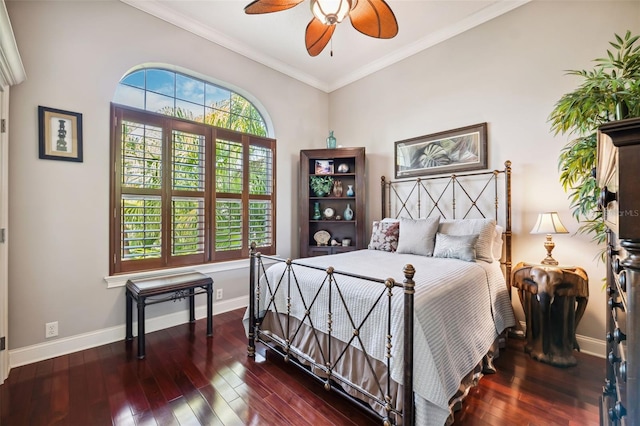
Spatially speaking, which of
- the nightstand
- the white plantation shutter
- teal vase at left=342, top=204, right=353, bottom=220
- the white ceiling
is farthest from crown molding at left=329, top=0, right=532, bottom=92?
the nightstand

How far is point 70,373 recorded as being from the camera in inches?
84.6

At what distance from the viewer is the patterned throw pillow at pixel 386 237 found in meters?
3.22

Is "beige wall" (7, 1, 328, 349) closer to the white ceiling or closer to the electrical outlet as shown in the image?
the electrical outlet

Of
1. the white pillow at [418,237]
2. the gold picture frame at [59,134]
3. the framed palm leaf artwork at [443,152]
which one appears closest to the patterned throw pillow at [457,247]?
the white pillow at [418,237]

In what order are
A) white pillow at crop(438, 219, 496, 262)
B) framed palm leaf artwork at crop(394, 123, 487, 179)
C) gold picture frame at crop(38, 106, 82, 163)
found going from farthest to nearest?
framed palm leaf artwork at crop(394, 123, 487, 179) < white pillow at crop(438, 219, 496, 262) < gold picture frame at crop(38, 106, 82, 163)

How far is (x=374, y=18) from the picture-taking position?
7.04 ft

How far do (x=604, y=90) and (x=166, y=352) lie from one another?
152 inches

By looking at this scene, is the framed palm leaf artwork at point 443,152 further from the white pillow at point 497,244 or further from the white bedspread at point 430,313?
the white bedspread at point 430,313

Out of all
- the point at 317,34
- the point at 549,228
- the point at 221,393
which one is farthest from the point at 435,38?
the point at 221,393

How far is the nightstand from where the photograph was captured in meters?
2.21

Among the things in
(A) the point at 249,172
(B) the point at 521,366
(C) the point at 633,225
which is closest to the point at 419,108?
(A) the point at 249,172

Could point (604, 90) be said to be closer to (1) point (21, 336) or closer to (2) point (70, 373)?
(2) point (70, 373)

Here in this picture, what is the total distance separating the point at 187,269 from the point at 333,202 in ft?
7.40

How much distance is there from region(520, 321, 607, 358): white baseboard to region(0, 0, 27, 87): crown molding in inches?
191
